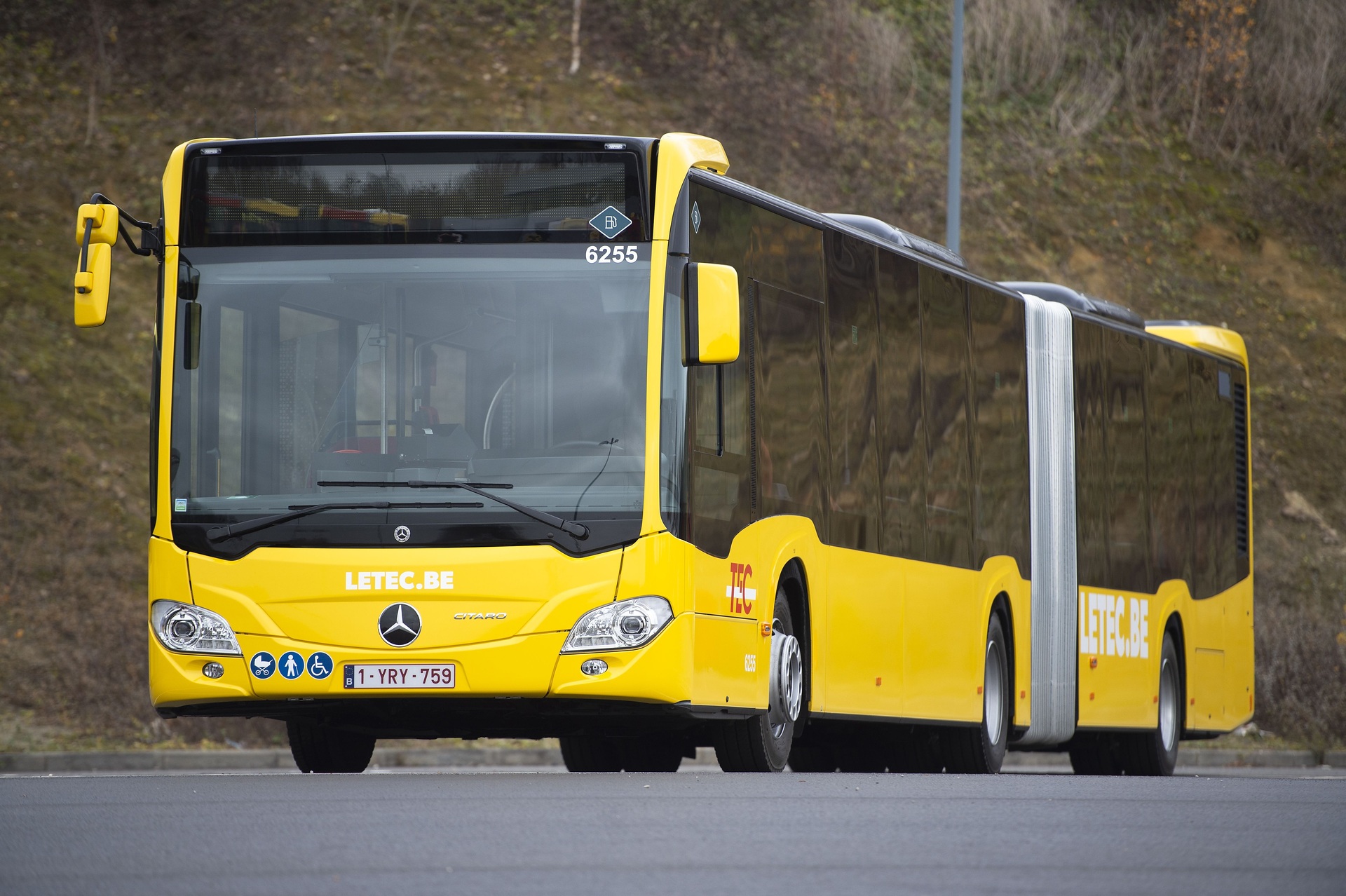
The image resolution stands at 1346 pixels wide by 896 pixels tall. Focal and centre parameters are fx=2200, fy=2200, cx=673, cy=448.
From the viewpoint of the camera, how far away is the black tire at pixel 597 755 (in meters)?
15.6

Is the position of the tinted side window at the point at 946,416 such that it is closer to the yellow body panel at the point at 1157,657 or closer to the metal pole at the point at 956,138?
the yellow body panel at the point at 1157,657

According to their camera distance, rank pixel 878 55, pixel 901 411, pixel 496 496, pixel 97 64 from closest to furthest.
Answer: pixel 496 496 → pixel 901 411 → pixel 97 64 → pixel 878 55

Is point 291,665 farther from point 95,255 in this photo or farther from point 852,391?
point 852,391

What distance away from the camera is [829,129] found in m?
41.3

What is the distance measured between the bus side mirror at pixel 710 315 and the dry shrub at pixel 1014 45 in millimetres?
34042

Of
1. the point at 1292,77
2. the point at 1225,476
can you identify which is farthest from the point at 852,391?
the point at 1292,77

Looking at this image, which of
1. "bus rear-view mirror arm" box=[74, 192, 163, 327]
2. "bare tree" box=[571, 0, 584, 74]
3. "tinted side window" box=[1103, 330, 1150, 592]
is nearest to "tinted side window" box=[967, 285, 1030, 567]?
"tinted side window" box=[1103, 330, 1150, 592]

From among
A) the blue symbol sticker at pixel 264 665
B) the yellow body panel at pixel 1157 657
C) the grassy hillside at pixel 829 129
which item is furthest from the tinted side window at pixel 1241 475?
the blue symbol sticker at pixel 264 665

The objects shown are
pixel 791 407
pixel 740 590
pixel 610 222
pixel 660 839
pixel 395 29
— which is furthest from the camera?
pixel 395 29

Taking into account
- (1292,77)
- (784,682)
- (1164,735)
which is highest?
(1292,77)

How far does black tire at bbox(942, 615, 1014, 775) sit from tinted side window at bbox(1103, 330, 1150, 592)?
7.24 ft

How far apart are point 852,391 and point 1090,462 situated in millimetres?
4823

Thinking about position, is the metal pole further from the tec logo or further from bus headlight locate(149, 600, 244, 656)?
bus headlight locate(149, 600, 244, 656)

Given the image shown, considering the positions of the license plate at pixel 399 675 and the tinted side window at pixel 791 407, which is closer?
the license plate at pixel 399 675
